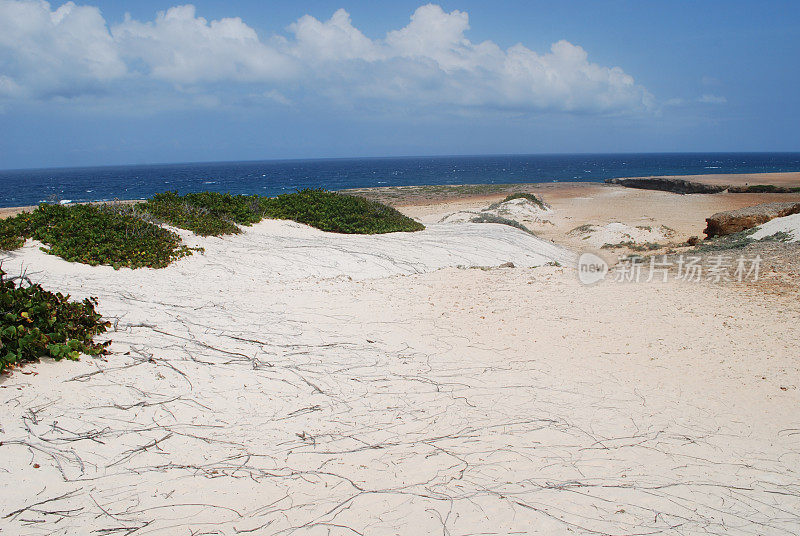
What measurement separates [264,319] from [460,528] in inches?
168

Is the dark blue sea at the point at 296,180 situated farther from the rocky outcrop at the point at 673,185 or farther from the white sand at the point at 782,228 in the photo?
the rocky outcrop at the point at 673,185

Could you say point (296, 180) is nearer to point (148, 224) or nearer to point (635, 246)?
point (635, 246)

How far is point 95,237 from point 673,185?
44.2 meters

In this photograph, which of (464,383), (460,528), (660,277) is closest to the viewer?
(460,528)

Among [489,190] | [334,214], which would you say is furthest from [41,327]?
[489,190]

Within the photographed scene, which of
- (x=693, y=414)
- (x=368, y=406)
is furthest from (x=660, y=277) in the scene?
(x=368, y=406)

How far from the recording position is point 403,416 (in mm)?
4473

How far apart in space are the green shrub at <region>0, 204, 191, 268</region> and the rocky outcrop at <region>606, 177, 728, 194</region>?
39.5 metres

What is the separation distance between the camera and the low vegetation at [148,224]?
28.4 feet

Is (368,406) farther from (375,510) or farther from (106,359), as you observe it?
(106,359)

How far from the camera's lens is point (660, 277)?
9492mm

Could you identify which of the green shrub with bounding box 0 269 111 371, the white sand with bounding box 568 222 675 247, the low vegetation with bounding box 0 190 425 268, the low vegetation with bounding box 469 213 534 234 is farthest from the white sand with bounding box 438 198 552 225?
the green shrub with bounding box 0 269 111 371

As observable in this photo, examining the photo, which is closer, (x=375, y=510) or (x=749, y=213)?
(x=375, y=510)

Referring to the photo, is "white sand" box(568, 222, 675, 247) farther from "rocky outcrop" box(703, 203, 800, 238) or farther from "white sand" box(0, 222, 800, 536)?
"white sand" box(0, 222, 800, 536)
